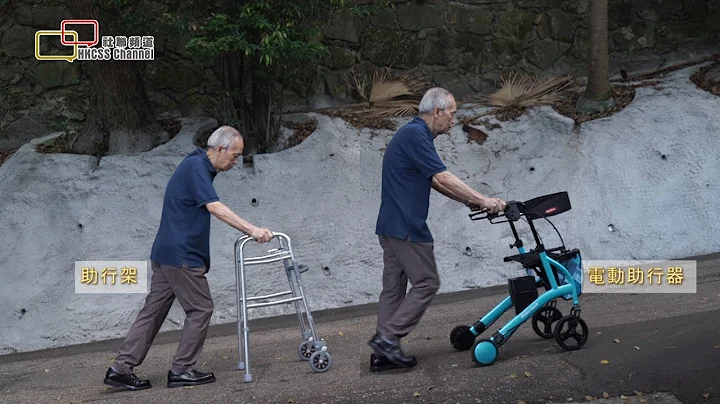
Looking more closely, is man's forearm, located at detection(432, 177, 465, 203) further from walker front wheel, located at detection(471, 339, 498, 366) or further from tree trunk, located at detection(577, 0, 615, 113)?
tree trunk, located at detection(577, 0, 615, 113)

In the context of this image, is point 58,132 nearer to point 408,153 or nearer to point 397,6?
point 397,6

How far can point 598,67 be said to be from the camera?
38.8ft

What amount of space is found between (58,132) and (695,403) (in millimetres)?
8994

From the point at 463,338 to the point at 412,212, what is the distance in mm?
1105

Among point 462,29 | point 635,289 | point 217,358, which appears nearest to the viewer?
point 217,358

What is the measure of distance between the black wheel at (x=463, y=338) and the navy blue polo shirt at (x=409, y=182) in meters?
0.86

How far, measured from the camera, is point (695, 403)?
5.66 meters

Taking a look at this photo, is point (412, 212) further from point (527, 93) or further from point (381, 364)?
point (527, 93)

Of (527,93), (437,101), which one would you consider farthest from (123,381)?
(527,93)

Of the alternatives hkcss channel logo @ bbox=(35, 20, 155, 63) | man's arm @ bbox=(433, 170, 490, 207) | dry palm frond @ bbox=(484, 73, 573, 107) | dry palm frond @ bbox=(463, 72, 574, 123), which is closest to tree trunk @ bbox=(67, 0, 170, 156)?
hkcss channel logo @ bbox=(35, 20, 155, 63)

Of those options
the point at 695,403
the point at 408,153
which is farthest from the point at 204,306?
the point at 695,403

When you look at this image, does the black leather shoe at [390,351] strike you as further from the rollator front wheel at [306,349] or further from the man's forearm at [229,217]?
the man's forearm at [229,217]

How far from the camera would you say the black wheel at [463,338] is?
6.93 m

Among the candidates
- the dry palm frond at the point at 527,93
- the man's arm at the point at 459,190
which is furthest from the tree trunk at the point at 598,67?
the man's arm at the point at 459,190
